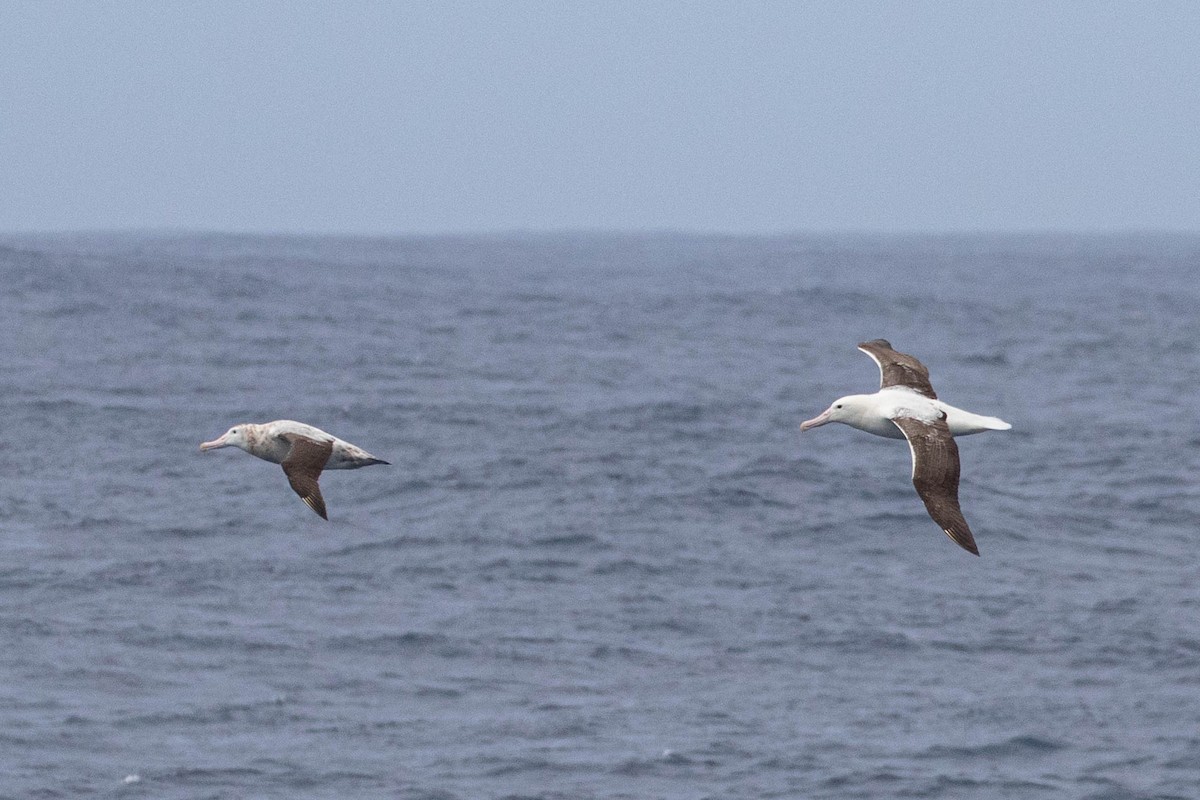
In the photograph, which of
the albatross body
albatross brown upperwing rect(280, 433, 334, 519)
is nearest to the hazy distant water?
the albatross body

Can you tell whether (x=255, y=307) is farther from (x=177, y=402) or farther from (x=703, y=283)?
(x=703, y=283)

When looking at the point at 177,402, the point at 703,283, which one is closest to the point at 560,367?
the point at 177,402

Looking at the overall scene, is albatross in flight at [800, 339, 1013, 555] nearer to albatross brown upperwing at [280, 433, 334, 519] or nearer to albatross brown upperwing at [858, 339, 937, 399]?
albatross brown upperwing at [858, 339, 937, 399]

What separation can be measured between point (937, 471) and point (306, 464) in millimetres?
4590

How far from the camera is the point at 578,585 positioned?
44344 millimetres

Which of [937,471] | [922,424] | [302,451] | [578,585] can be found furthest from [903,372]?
[578,585]

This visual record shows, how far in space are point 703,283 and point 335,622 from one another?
114m

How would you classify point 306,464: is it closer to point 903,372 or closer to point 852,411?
point 852,411

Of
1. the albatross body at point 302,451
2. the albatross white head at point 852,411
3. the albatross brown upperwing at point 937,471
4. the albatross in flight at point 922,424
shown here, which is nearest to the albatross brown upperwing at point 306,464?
the albatross body at point 302,451

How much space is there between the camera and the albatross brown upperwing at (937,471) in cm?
1188

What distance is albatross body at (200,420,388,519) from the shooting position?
12367mm

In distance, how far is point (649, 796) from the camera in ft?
102

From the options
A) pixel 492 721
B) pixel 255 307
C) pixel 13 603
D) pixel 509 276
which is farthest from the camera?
pixel 509 276

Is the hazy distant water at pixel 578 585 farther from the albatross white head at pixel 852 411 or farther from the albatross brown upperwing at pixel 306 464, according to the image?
the albatross brown upperwing at pixel 306 464
